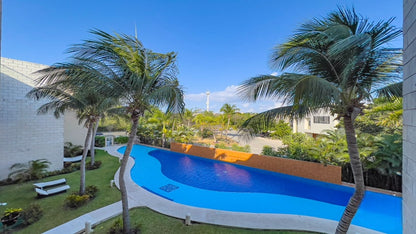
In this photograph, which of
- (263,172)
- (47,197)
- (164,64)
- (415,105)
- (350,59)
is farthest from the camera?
(263,172)

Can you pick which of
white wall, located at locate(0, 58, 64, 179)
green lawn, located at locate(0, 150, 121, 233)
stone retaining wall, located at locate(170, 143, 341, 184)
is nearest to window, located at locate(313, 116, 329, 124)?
stone retaining wall, located at locate(170, 143, 341, 184)

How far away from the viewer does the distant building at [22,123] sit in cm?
890

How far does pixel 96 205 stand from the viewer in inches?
274

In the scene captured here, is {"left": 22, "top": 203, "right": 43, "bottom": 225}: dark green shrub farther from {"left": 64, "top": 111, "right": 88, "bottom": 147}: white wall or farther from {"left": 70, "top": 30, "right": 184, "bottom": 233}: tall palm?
{"left": 64, "top": 111, "right": 88, "bottom": 147}: white wall

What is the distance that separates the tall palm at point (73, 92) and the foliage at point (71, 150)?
6.95m

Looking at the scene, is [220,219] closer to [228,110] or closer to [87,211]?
[87,211]

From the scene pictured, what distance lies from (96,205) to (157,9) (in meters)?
Result: 11.3

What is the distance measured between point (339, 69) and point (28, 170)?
51.1ft

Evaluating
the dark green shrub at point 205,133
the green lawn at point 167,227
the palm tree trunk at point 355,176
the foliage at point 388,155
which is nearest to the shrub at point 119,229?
the green lawn at point 167,227

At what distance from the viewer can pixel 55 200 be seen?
734cm

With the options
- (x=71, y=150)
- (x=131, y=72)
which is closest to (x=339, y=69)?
(x=131, y=72)

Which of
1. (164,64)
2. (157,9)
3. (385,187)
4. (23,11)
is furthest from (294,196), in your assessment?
(23,11)

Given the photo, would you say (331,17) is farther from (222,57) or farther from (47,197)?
(222,57)

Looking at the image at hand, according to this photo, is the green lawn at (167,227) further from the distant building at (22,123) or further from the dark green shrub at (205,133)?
the dark green shrub at (205,133)
